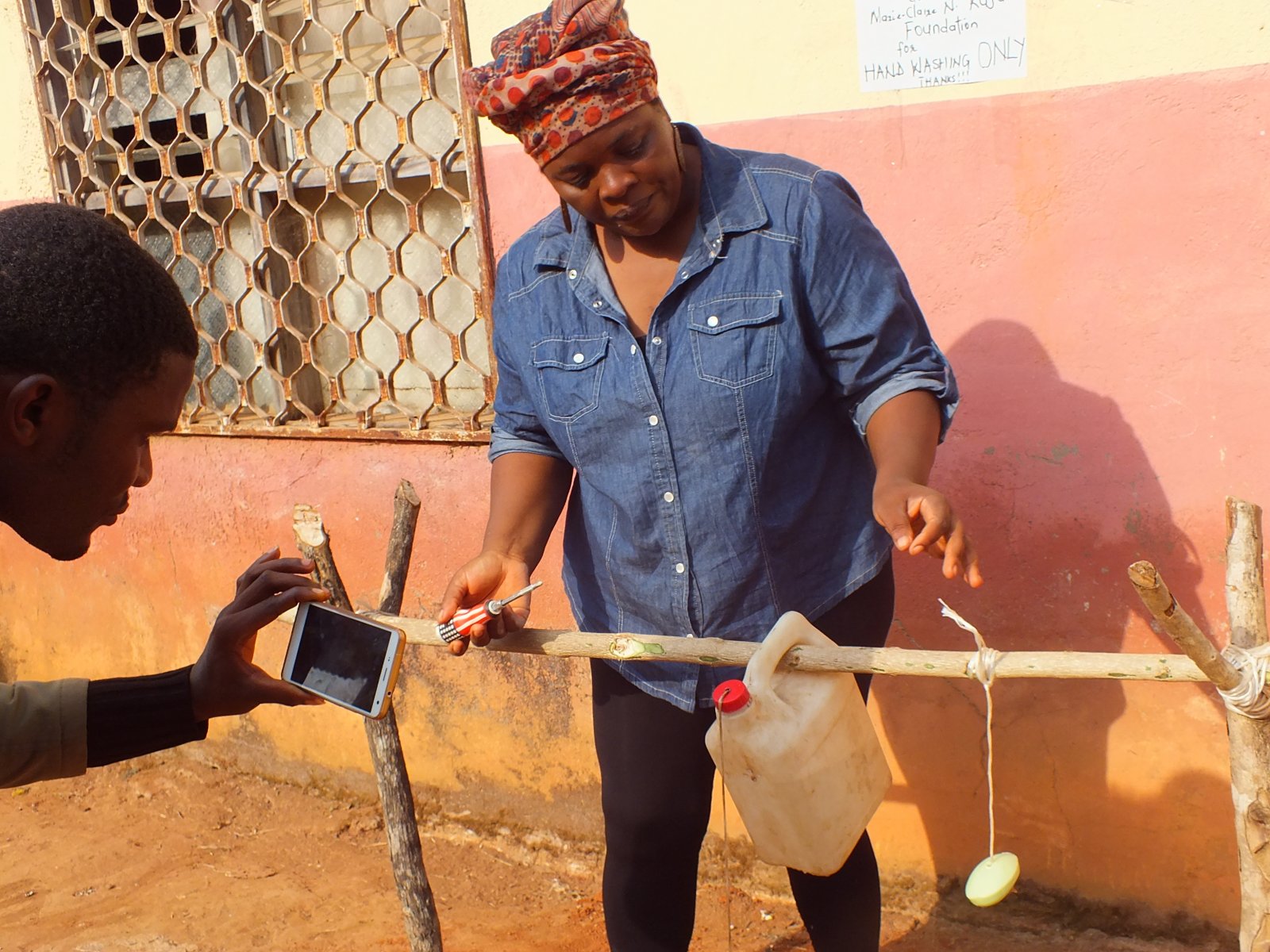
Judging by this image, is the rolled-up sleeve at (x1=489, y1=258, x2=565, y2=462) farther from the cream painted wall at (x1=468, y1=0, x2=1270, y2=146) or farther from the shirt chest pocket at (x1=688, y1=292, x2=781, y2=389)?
the cream painted wall at (x1=468, y1=0, x2=1270, y2=146)

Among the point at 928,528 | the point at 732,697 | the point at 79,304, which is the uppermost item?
the point at 79,304

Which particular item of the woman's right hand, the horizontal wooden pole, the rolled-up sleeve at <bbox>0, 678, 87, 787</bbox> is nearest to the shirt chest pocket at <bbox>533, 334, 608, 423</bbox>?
the woman's right hand

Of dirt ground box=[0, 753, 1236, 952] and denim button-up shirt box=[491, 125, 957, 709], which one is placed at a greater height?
denim button-up shirt box=[491, 125, 957, 709]

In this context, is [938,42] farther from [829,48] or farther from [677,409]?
[677,409]

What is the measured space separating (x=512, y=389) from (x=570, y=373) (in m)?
0.21

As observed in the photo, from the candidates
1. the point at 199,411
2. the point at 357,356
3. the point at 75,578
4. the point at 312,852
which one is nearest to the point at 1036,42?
the point at 357,356

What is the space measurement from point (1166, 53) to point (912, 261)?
71cm

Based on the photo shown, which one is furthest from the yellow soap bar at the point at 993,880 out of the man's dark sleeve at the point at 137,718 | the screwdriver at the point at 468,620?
the man's dark sleeve at the point at 137,718

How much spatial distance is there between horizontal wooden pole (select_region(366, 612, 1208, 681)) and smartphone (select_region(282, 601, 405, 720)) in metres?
0.10

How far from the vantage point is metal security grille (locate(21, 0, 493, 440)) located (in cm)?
372

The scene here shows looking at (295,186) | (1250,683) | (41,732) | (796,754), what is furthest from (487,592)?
(295,186)

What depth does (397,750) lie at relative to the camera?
9.48ft

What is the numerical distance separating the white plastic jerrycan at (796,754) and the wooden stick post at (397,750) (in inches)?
41.0

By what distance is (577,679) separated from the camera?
3.80m
